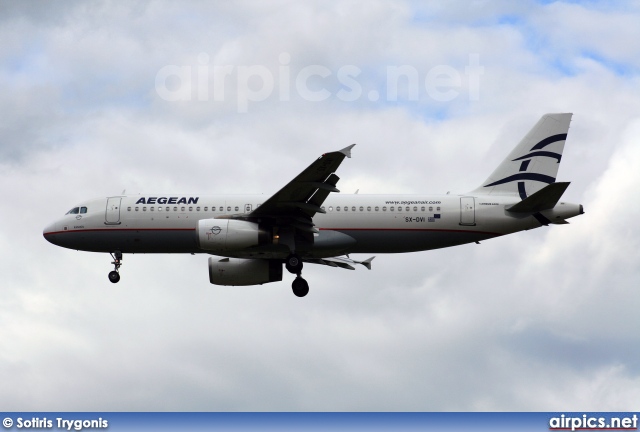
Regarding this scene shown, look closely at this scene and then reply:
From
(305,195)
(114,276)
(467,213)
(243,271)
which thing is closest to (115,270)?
(114,276)

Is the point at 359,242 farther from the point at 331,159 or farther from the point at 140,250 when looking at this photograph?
the point at 140,250

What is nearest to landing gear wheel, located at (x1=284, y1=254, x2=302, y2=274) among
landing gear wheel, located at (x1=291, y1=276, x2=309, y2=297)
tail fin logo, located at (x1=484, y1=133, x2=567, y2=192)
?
landing gear wheel, located at (x1=291, y1=276, x2=309, y2=297)

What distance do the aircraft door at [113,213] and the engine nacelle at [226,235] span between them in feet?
16.6

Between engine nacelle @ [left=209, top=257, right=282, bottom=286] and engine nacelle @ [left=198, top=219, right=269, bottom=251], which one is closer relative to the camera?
engine nacelle @ [left=198, top=219, right=269, bottom=251]

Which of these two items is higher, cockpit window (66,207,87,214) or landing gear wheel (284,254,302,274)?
cockpit window (66,207,87,214)

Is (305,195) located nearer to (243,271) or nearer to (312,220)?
(312,220)

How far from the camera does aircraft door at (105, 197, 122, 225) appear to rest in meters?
48.9

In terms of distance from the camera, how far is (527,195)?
49531mm

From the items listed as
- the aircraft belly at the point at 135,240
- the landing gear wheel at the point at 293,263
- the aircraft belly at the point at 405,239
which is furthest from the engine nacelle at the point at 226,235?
the aircraft belly at the point at 405,239

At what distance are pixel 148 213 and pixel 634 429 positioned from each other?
75.1 ft

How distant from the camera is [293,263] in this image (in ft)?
156

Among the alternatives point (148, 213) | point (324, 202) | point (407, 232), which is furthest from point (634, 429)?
point (148, 213)

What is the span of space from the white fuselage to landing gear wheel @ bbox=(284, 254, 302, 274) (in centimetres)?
49

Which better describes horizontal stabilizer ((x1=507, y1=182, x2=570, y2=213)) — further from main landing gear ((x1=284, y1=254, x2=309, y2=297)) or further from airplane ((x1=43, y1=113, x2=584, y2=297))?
main landing gear ((x1=284, y1=254, x2=309, y2=297))
